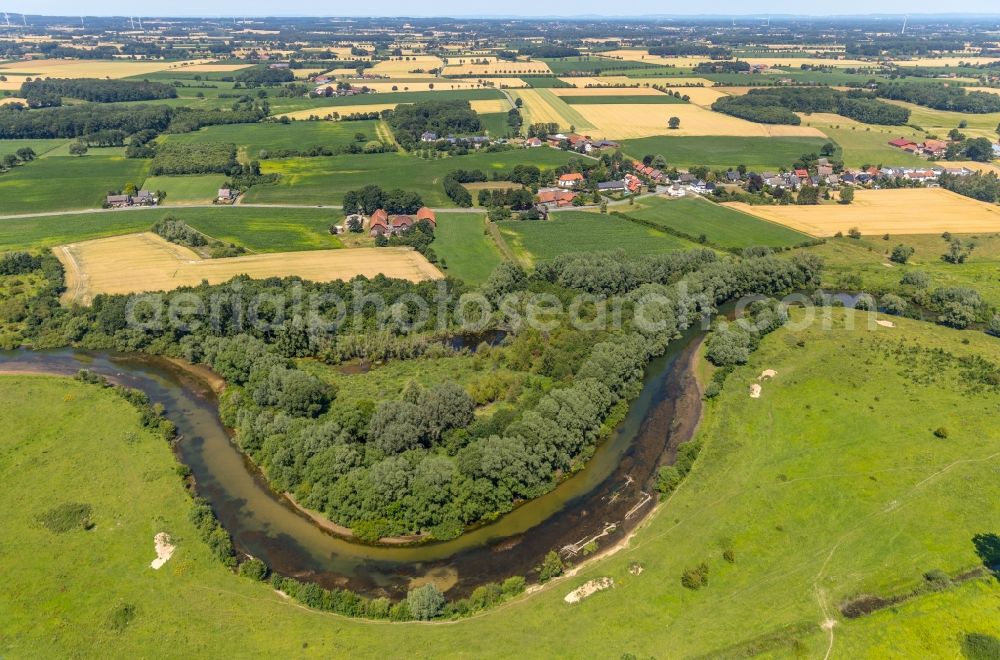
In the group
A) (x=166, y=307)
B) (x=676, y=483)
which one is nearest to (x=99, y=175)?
(x=166, y=307)

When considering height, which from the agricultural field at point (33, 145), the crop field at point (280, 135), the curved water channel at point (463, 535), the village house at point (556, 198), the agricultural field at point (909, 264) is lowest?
the curved water channel at point (463, 535)

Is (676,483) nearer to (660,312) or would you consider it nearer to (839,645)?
(839,645)

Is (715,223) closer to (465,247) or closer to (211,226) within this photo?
(465,247)

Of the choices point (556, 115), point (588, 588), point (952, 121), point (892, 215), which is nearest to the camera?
point (588, 588)

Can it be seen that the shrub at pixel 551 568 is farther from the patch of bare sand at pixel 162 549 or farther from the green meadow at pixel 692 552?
the patch of bare sand at pixel 162 549

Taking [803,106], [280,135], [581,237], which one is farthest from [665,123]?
[280,135]

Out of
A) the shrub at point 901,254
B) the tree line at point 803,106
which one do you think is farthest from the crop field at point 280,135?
the shrub at point 901,254

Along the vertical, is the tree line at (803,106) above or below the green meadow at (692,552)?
above
